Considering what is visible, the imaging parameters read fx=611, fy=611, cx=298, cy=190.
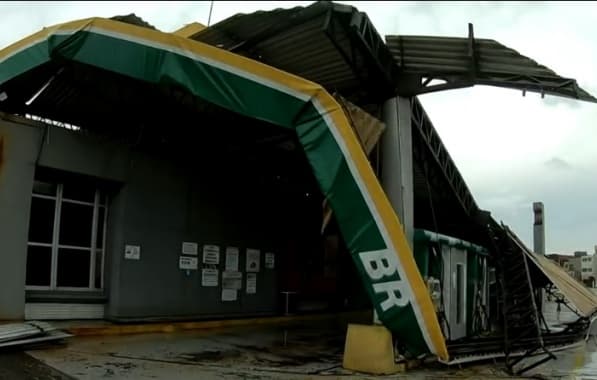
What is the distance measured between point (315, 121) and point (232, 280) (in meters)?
7.74

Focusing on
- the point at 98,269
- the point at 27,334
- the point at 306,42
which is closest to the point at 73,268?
the point at 98,269

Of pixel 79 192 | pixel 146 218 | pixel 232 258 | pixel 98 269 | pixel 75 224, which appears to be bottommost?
pixel 98 269

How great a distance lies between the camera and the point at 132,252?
13.6 meters

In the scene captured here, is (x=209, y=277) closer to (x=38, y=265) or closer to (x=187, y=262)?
(x=187, y=262)

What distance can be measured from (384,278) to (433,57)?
4026mm

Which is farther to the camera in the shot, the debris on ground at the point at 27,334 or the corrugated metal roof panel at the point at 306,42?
the corrugated metal roof panel at the point at 306,42

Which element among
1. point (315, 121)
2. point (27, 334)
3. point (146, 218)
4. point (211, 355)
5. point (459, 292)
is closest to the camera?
point (315, 121)

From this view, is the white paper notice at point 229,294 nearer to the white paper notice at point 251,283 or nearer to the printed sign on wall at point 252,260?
the white paper notice at point 251,283

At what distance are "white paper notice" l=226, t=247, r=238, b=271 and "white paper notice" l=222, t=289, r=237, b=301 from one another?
0.57 metres

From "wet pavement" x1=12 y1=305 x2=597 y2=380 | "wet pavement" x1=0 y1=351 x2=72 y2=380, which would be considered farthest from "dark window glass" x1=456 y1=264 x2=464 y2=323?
"wet pavement" x1=0 y1=351 x2=72 y2=380

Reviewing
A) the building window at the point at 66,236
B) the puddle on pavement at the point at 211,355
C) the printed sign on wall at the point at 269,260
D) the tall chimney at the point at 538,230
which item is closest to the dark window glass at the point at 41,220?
the building window at the point at 66,236

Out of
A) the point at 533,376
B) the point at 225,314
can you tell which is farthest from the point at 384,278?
the point at 225,314

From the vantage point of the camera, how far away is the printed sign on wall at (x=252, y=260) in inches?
656

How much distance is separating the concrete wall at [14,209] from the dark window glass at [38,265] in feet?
2.39
